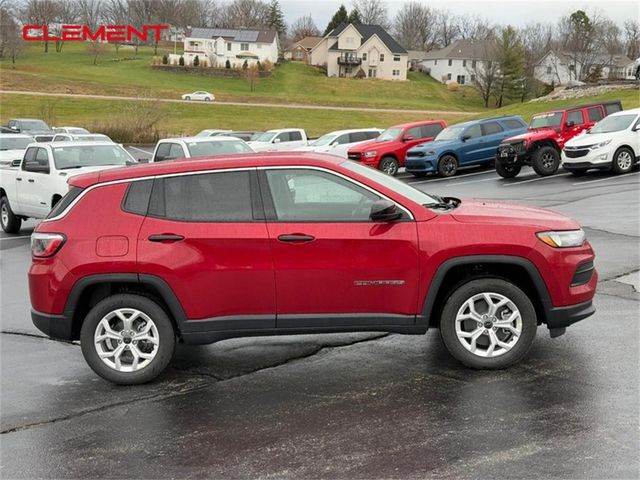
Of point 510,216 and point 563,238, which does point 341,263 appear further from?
point 563,238

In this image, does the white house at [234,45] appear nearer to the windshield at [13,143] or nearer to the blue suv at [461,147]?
the windshield at [13,143]

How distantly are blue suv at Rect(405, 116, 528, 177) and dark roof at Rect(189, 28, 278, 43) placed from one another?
99203 mm

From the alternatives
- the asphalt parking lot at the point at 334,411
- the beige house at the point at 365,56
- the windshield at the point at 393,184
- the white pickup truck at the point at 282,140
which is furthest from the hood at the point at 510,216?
the beige house at the point at 365,56

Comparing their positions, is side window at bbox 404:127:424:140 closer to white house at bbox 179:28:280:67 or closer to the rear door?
the rear door

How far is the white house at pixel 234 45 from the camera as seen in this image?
121m

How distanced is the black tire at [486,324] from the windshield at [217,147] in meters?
11.6

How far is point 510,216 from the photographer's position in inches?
248

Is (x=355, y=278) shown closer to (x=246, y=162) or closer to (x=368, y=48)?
(x=246, y=162)

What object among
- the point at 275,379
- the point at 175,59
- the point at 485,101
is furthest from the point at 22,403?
the point at 175,59

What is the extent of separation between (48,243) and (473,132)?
→ 838 inches

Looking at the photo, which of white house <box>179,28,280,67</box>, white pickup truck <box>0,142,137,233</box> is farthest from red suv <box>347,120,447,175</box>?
white house <box>179,28,280,67</box>

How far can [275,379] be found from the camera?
6.31m

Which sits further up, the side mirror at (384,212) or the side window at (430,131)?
the side mirror at (384,212)

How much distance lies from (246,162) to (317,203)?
672mm
